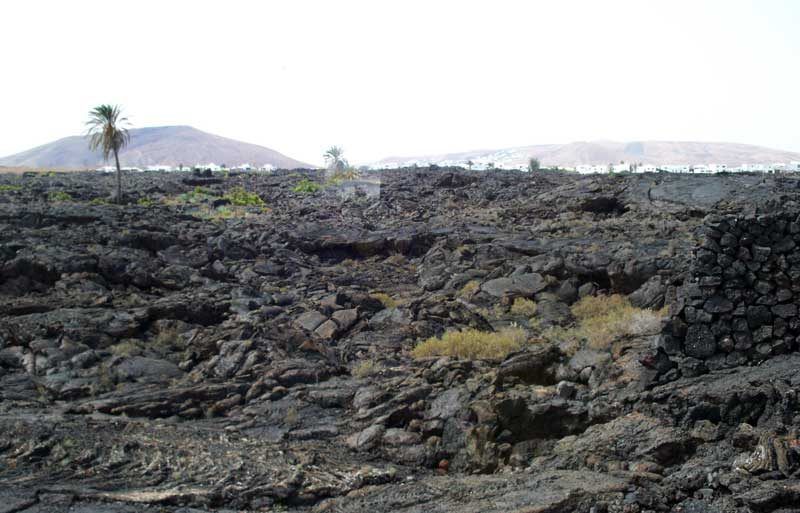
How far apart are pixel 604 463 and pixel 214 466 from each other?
4.97 m

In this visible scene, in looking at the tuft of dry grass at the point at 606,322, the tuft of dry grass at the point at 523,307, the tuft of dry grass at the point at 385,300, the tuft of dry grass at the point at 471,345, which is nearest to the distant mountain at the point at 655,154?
the tuft of dry grass at the point at 385,300

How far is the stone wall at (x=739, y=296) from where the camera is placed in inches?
360

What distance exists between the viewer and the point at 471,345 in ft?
45.5

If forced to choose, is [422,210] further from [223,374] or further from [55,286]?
[223,374]

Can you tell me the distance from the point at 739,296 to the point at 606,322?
20.0 feet

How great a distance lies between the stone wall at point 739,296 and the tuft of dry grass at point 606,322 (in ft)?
9.62

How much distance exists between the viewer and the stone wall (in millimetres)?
9156

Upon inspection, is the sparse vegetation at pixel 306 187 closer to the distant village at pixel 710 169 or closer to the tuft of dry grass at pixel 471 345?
the distant village at pixel 710 169

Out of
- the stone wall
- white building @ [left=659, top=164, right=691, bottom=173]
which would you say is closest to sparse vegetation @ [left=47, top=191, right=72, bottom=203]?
the stone wall

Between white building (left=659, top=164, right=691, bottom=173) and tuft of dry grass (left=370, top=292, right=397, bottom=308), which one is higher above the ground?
white building (left=659, top=164, right=691, bottom=173)

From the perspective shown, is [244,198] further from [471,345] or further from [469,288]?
[471,345]

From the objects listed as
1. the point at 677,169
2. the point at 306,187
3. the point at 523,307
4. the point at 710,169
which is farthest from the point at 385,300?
the point at 710,169

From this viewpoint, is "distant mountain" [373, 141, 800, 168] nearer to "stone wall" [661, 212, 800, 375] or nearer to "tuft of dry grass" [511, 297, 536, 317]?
"tuft of dry grass" [511, 297, 536, 317]

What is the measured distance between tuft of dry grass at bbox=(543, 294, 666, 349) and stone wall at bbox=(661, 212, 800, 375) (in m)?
2.93
